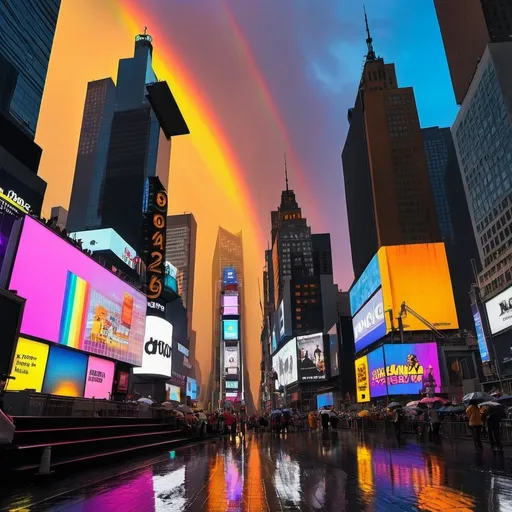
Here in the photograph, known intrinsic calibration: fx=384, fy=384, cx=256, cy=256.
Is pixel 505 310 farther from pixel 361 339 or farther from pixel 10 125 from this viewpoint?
pixel 10 125

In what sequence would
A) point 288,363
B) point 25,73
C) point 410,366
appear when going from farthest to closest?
point 288,363
point 25,73
point 410,366

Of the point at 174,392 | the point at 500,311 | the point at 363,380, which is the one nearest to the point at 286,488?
the point at 500,311

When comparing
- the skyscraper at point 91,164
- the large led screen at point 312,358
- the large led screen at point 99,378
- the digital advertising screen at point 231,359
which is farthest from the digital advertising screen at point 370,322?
the skyscraper at point 91,164

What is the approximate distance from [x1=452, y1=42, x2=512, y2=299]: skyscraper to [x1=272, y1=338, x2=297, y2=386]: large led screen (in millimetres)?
52317

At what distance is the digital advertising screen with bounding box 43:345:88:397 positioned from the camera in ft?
75.7

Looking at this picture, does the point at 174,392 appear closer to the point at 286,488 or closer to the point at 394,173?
the point at 286,488

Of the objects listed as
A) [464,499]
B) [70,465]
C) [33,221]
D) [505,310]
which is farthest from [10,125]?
[505,310]

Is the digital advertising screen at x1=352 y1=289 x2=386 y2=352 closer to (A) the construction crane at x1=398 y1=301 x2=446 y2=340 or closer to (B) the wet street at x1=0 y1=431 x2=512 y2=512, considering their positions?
Result: (A) the construction crane at x1=398 y1=301 x2=446 y2=340

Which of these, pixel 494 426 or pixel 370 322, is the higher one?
pixel 370 322

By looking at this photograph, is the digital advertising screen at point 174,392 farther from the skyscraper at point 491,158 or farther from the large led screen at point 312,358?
the skyscraper at point 491,158

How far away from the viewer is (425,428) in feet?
82.2

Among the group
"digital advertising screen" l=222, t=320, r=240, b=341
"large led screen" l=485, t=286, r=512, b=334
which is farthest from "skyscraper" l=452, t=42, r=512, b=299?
"digital advertising screen" l=222, t=320, r=240, b=341

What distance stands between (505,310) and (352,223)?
387 ft

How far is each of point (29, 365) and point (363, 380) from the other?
6067cm
